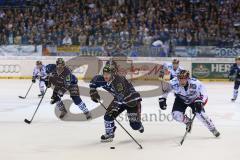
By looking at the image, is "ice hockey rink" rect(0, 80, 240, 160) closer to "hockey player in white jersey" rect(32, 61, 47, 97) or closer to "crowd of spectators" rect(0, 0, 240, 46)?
"hockey player in white jersey" rect(32, 61, 47, 97)

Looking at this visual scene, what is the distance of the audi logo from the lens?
2034cm

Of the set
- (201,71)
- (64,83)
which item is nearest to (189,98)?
(64,83)

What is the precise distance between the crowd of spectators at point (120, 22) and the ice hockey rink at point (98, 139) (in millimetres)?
7454

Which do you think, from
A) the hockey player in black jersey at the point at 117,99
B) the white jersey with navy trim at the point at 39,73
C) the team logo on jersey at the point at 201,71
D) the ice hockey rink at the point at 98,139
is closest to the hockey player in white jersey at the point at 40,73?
the white jersey with navy trim at the point at 39,73

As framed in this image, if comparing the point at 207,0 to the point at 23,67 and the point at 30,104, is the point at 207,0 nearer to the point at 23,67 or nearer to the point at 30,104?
the point at 23,67

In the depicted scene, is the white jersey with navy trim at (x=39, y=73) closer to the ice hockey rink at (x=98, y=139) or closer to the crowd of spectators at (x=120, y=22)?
the ice hockey rink at (x=98, y=139)

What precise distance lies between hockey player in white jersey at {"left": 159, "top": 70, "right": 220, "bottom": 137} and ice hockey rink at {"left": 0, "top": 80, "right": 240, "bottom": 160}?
31 cm

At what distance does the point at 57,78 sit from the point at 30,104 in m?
2.78

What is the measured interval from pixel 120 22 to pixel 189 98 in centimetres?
1214

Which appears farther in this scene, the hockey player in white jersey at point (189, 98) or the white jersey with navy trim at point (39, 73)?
the white jersey with navy trim at point (39, 73)

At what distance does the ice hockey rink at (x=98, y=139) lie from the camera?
7109 millimetres

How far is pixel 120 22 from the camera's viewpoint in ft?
66.0

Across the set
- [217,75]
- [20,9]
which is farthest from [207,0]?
[20,9]

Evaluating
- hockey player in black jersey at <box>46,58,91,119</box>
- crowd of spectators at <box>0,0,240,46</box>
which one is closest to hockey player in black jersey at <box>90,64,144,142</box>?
hockey player in black jersey at <box>46,58,91,119</box>
